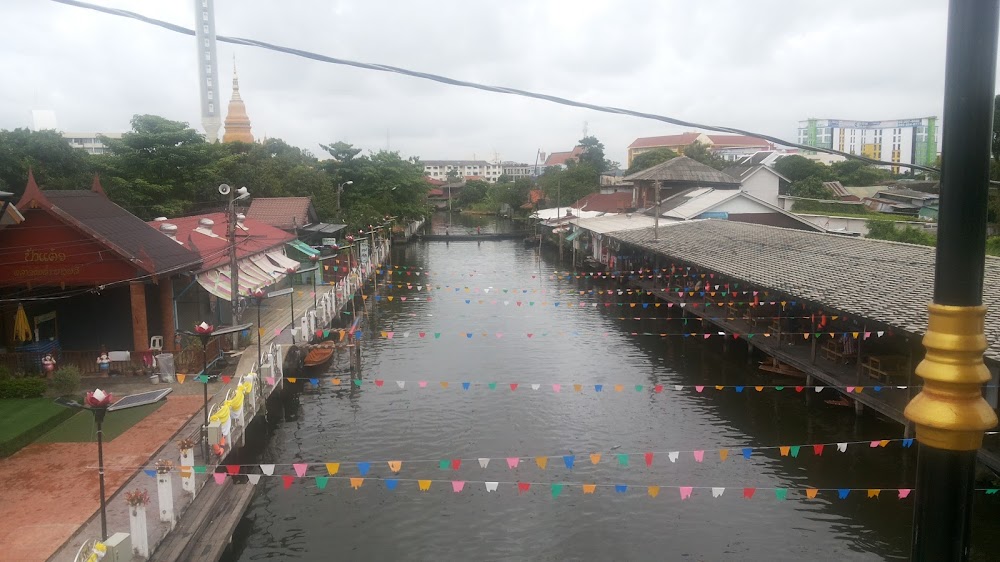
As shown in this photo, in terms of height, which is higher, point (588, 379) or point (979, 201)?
point (979, 201)

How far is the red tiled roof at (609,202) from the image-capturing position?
222ft

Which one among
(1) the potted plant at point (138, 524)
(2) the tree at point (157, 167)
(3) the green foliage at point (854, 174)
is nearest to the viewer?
(1) the potted plant at point (138, 524)

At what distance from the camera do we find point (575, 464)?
1677 centimetres

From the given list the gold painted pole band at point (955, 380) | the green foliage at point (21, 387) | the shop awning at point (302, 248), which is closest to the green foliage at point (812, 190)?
the shop awning at point (302, 248)

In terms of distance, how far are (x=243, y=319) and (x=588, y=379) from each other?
14.1m

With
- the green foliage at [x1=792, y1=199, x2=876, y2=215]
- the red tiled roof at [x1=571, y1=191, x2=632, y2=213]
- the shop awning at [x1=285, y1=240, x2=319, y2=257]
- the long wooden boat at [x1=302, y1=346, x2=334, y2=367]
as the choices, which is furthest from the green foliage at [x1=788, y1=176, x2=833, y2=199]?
the long wooden boat at [x1=302, y1=346, x2=334, y2=367]

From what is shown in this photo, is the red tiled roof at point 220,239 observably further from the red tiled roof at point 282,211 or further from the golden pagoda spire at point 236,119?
the golden pagoda spire at point 236,119

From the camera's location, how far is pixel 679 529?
13805mm

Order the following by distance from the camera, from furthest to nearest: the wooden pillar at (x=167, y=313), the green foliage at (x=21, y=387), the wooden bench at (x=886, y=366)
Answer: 1. the wooden pillar at (x=167, y=313)
2. the wooden bench at (x=886, y=366)
3. the green foliage at (x=21, y=387)

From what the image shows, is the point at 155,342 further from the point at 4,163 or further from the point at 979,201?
the point at 4,163

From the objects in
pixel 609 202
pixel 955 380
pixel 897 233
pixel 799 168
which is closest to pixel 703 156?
pixel 799 168

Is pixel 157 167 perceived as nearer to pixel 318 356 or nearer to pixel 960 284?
pixel 318 356

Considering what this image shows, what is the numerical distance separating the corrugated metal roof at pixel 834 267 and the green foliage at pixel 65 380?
19487 mm

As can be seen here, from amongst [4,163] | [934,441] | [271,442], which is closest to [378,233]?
[4,163]
